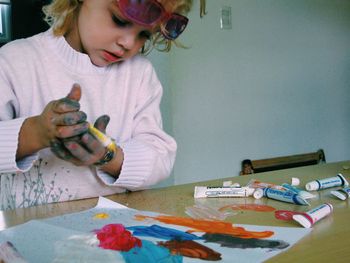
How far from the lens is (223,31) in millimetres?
1819

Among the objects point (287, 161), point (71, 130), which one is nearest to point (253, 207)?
point (71, 130)

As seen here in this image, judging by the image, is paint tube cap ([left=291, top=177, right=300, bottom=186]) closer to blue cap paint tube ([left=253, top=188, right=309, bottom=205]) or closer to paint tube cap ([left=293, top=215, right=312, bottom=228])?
blue cap paint tube ([left=253, top=188, right=309, bottom=205])

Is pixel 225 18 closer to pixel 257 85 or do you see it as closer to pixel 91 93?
pixel 257 85

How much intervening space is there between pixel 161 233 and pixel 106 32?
14.7 inches

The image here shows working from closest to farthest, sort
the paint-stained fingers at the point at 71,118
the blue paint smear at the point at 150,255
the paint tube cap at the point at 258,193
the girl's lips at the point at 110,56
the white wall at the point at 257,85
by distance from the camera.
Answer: the blue paint smear at the point at 150,255
the paint-stained fingers at the point at 71,118
the paint tube cap at the point at 258,193
the girl's lips at the point at 110,56
the white wall at the point at 257,85

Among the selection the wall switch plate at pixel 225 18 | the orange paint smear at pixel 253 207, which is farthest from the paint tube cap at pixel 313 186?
the wall switch plate at pixel 225 18

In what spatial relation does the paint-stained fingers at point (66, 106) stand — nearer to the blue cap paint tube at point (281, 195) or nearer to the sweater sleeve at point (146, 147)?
the sweater sleeve at point (146, 147)

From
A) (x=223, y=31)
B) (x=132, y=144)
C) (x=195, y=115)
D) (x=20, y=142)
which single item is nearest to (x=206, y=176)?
(x=195, y=115)

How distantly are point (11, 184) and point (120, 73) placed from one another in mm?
277

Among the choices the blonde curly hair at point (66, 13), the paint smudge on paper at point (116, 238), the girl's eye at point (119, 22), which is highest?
the blonde curly hair at point (66, 13)

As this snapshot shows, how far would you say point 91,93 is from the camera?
759 mm

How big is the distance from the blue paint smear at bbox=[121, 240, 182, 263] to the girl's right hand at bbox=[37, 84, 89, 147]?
6.8 inches

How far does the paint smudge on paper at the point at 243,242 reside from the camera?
1.27 feet

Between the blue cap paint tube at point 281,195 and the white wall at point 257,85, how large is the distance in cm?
102
